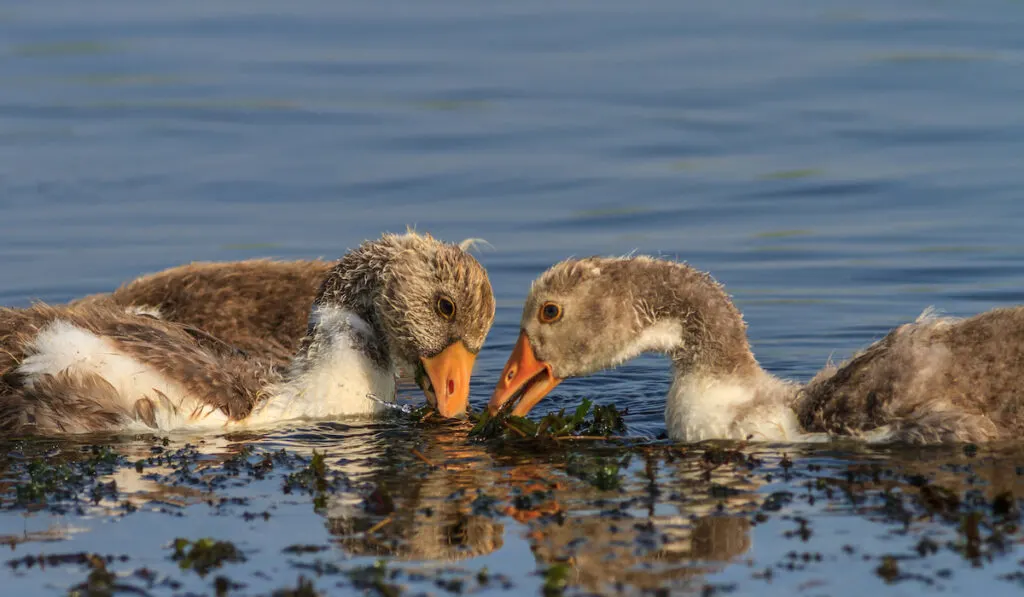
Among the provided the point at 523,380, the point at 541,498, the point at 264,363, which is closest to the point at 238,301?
the point at 264,363

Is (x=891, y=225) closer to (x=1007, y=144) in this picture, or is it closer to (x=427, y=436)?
(x=1007, y=144)

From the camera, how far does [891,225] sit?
1781 cm

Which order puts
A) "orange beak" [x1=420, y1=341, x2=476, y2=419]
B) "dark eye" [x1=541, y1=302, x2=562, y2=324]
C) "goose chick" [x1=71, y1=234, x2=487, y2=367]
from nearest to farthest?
1. "dark eye" [x1=541, y1=302, x2=562, y2=324]
2. "orange beak" [x1=420, y1=341, x2=476, y2=419]
3. "goose chick" [x1=71, y1=234, x2=487, y2=367]

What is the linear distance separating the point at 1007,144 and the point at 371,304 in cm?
1039

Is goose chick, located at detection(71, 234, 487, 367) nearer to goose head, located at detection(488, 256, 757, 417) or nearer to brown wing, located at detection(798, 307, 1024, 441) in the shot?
goose head, located at detection(488, 256, 757, 417)

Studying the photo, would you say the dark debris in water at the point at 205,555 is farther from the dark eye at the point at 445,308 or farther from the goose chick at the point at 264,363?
the dark eye at the point at 445,308

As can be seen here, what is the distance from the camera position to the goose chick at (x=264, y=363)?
11.3m

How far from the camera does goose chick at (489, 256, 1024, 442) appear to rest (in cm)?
1009

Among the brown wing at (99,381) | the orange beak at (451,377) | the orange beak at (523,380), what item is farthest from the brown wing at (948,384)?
the brown wing at (99,381)

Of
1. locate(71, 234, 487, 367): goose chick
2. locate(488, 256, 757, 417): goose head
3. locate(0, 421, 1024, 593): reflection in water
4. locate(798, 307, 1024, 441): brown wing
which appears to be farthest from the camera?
locate(71, 234, 487, 367): goose chick

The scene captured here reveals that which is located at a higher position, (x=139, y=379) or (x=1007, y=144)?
(x=1007, y=144)

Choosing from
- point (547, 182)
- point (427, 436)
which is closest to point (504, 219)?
point (547, 182)

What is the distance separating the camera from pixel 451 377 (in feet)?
38.9

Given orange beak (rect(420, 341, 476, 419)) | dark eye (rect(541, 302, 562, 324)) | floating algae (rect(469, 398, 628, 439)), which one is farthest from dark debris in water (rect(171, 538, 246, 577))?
orange beak (rect(420, 341, 476, 419))
